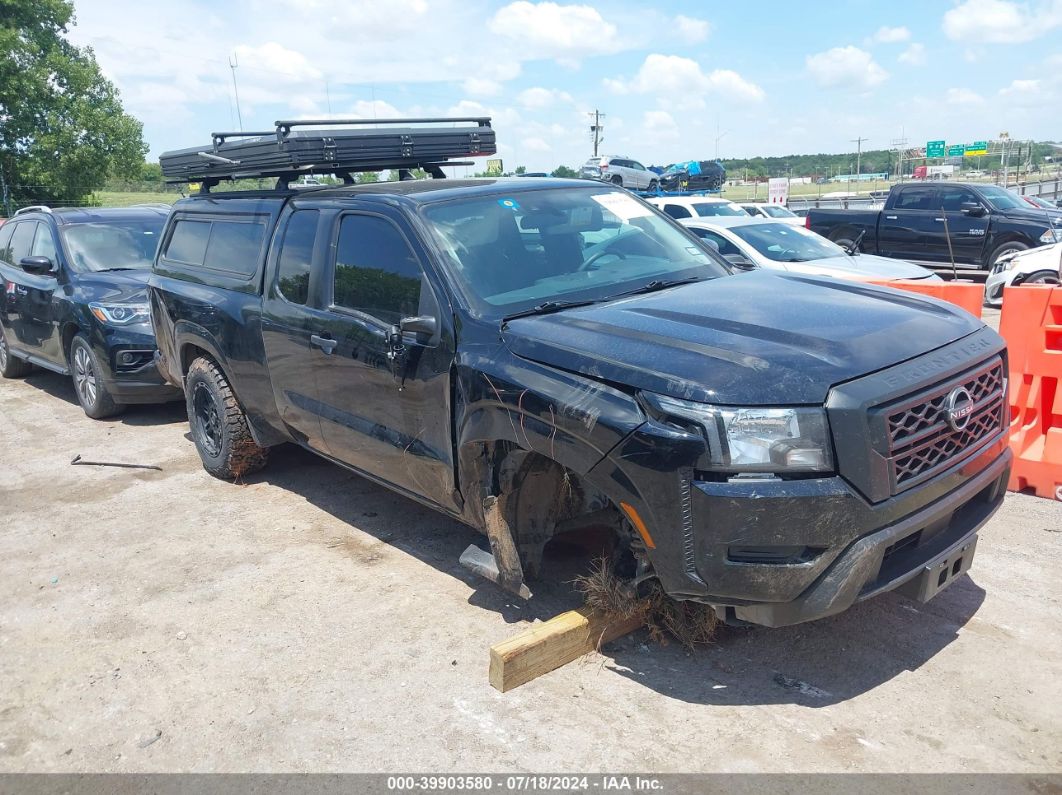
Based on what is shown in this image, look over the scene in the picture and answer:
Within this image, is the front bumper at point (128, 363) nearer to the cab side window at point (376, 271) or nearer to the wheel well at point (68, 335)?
the wheel well at point (68, 335)

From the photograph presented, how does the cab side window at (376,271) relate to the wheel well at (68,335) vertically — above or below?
above

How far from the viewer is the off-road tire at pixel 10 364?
33.5ft

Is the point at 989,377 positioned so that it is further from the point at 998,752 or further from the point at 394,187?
the point at 394,187

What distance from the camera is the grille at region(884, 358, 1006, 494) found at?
300 centimetres

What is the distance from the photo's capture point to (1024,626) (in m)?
3.77

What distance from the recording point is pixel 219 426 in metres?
6.17

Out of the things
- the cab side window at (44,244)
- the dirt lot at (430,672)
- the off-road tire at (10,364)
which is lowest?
the dirt lot at (430,672)

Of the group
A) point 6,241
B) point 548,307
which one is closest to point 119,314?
point 6,241

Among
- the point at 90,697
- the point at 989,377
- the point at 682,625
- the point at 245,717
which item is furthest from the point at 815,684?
the point at 90,697

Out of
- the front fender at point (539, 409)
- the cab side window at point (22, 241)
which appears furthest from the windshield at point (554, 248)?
the cab side window at point (22, 241)

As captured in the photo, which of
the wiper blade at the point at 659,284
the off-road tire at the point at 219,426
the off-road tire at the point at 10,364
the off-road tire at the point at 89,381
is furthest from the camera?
the off-road tire at the point at 10,364

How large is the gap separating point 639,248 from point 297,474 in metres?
3.28

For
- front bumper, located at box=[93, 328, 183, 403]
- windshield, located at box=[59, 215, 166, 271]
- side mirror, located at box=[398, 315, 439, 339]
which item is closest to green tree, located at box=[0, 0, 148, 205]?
windshield, located at box=[59, 215, 166, 271]

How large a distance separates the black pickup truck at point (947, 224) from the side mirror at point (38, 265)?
12.4m
